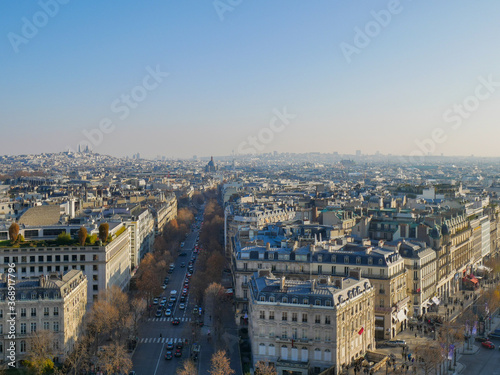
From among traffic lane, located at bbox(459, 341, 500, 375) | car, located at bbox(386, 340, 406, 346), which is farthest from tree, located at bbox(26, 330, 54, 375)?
traffic lane, located at bbox(459, 341, 500, 375)

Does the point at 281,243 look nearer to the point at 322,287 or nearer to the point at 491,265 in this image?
the point at 322,287

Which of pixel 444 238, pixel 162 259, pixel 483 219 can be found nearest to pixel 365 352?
pixel 444 238

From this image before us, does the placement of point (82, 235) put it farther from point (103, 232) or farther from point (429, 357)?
point (429, 357)

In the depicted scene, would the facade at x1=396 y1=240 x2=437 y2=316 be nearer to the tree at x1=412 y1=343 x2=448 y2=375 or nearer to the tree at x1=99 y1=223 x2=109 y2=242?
the tree at x1=412 y1=343 x2=448 y2=375

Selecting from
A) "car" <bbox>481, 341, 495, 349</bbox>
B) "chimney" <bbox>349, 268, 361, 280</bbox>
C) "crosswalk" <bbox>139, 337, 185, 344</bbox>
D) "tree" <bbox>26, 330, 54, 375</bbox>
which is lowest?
"car" <bbox>481, 341, 495, 349</bbox>

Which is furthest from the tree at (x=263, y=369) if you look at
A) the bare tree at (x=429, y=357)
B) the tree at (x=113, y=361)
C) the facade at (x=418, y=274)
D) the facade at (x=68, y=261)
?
the facade at (x=418, y=274)

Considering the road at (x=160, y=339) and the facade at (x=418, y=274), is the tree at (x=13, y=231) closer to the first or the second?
the road at (x=160, y=339)

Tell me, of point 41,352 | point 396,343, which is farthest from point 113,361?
point 396,343
